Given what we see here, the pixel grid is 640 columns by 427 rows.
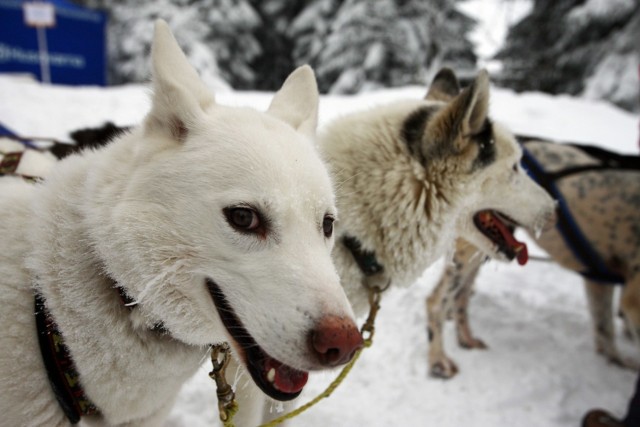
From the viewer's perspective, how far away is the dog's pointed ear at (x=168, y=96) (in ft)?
4.33

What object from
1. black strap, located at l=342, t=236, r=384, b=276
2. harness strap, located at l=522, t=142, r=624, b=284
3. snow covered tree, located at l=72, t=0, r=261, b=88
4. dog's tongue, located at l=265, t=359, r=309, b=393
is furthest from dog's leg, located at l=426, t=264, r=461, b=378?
snow covered tree, located at l=72, t=0, r=261, b=88

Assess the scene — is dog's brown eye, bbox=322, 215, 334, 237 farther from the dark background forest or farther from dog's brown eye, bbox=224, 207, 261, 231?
the dark background forest

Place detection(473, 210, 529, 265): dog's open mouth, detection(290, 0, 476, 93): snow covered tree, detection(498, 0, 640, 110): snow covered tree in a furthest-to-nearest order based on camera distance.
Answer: detection(290, 0, 476, 93): snow covered tree < detection(498, 0, 640, 110): snow covered tree < detection(473, 210, 529, 265): dog's open mouth

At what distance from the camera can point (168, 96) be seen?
4.36 ft

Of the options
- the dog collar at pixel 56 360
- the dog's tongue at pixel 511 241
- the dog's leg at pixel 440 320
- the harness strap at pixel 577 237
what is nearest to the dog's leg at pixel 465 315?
the dog's leg at pixel 440 320

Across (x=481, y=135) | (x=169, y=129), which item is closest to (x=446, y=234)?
(x=481, y=135)

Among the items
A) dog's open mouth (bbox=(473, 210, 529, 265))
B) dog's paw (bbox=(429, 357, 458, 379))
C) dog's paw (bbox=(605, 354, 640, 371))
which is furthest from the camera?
dog's paw (bbox=(605, 354, 640, 371))

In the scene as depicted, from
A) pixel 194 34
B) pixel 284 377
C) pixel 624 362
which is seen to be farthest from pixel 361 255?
pixel 194 34

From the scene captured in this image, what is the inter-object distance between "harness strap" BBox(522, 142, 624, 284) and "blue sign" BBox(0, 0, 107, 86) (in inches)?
527

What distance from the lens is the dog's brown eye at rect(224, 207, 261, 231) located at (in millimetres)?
1199

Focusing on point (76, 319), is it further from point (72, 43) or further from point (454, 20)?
point (454, 20)

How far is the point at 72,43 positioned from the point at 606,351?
14551mm

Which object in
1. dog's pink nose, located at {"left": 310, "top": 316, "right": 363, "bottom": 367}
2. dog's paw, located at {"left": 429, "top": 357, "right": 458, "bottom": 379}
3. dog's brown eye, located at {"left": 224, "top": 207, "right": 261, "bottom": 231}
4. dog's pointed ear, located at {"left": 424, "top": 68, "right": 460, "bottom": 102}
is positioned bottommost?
dog's paw, located at {"left": 429, "top": 357, "right": 458, "bottom": 379}

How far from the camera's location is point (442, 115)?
2.21 m
